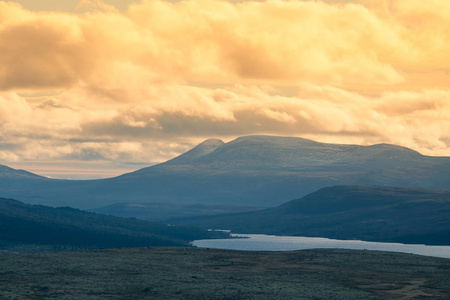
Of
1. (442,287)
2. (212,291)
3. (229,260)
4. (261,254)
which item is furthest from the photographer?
(261,254)

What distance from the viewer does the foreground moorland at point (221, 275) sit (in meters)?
104

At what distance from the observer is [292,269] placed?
138 meters

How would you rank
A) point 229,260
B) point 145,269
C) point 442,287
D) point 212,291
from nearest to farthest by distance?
point 212,291
point 442,287
point 145,269
point 229,260

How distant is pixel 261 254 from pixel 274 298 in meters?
67.0

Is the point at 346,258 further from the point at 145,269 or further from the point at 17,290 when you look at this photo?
the point at 17,290

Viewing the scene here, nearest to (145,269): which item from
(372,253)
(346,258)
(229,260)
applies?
(229,260)

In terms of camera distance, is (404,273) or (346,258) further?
(346,258)

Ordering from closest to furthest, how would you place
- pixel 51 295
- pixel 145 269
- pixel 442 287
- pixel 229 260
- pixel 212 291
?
pixel 51 295 → pixel 212 291 → pixel 442 287 → pixel 145 269 → pixel 229 260

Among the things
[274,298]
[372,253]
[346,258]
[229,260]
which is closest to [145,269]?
[229,260]

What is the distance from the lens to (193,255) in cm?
15825

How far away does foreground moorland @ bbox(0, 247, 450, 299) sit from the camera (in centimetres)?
10394

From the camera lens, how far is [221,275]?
127 metres

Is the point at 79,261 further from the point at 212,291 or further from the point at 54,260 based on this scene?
the point at 212,291

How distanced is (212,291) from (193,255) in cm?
5308
